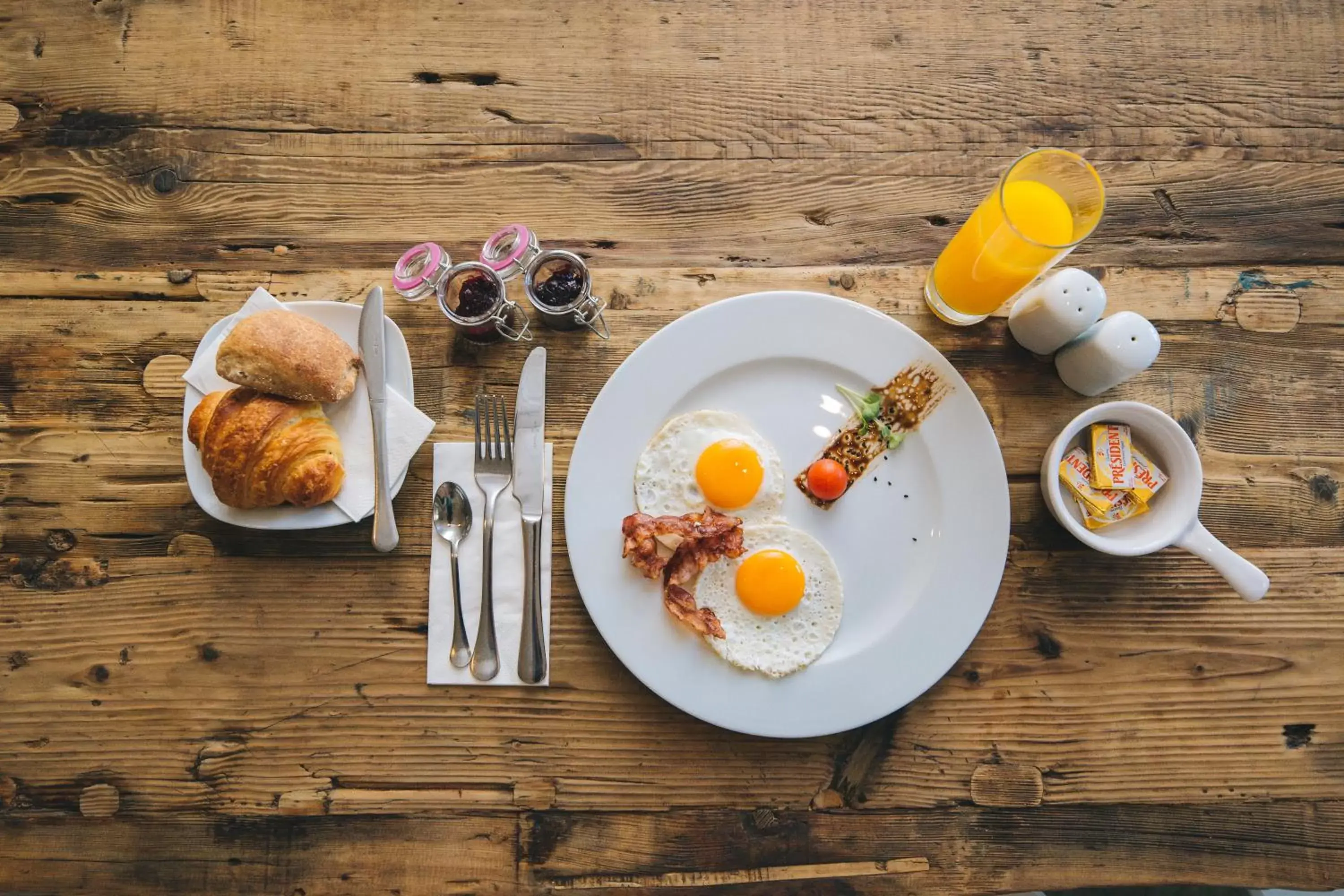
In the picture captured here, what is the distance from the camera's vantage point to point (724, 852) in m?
1.89

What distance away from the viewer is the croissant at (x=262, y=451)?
5.72ft

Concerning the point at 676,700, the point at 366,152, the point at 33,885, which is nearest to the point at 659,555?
the point at 676,700

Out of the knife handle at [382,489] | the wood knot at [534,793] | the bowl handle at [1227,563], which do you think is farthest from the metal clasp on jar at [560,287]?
the bowl handle at [1227,563]

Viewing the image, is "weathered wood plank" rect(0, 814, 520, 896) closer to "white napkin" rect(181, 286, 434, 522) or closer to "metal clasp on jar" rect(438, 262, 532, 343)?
"white napkin" rect(181, 286, 434, 522)

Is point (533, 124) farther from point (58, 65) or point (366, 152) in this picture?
point (58, 65)

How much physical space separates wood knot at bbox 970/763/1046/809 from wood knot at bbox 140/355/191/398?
2309mm

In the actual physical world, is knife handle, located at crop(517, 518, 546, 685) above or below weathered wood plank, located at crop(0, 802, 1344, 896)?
above

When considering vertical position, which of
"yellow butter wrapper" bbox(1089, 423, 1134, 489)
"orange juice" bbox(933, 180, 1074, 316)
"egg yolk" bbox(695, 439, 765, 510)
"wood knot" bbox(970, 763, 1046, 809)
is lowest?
"wood knot" bbox(970, 763, 1046, 809)

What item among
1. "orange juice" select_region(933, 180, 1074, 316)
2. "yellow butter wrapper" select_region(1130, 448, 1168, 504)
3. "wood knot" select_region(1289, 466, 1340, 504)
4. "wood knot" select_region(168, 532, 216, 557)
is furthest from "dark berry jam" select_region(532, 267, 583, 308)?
"wood knot" select_region(1289, 466, 1340, 504)

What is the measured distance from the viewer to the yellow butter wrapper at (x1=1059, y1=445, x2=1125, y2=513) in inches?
72.2

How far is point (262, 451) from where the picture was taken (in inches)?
68.8

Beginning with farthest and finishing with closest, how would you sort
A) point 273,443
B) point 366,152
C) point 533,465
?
1. point 366,152
2. point 533,465
3. point 273,443

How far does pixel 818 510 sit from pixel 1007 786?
848 mm

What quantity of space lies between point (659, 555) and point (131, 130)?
75.1 inches
